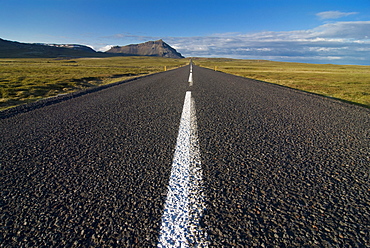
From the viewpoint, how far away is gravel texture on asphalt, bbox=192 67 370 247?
1206 millimetres

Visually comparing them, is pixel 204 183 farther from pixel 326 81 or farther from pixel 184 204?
pixel 326 81

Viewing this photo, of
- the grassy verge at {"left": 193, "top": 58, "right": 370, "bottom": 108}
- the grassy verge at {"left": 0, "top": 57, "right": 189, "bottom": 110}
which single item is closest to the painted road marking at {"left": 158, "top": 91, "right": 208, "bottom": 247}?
the grassy verge at {"left": 193, "top": 58, "right": 370, "bottom": 108}

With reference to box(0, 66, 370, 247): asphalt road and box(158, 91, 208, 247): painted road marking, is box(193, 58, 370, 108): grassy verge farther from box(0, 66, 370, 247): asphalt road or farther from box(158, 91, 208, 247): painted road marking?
Answer: box(158, 91, 208, 247): painted road marking

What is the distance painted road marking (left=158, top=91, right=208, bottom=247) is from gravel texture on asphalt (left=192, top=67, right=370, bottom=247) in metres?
0.07

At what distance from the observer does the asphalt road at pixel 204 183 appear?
3.97ft

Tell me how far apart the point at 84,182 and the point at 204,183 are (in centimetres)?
101

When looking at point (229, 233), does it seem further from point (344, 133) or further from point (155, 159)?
point (344, 133)

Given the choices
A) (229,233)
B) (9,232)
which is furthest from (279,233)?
(9,232)

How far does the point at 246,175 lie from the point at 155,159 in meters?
0.92

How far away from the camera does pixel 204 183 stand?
5.55 feet

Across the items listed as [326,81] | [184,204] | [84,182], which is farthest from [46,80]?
[326,81]

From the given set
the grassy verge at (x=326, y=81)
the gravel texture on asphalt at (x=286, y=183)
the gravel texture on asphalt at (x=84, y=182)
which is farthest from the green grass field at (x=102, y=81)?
the gravel texture on asphalt at (x=84, y=182)

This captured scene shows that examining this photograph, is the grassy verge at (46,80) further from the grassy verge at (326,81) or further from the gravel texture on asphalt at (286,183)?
the grassy verge at (326,81)

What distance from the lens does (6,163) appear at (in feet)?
7.07
